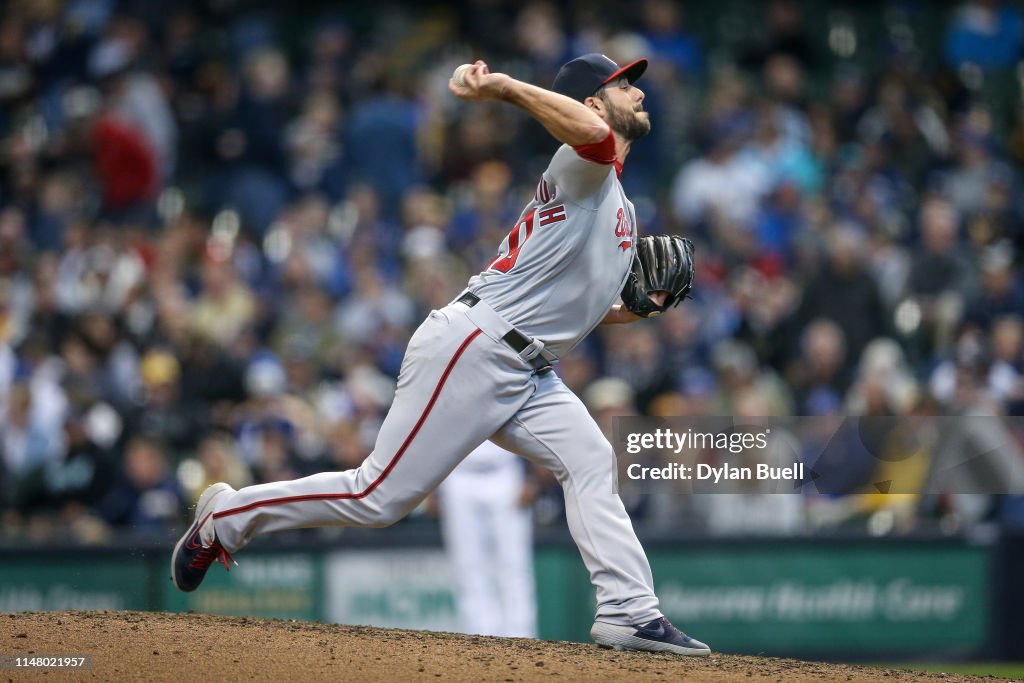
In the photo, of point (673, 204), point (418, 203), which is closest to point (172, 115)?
point (418, 203)

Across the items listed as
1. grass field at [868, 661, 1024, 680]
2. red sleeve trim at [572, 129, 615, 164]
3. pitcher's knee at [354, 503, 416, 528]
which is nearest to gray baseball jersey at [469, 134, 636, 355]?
red sleeve trim at [572, 129, 615, 164]

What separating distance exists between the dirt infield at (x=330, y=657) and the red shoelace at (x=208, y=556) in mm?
237

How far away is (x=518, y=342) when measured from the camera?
496 centimetres

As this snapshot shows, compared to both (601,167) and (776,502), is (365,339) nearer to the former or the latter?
(776,502)

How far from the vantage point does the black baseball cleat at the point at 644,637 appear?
200 inches

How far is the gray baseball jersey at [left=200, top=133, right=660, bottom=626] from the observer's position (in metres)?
4.93

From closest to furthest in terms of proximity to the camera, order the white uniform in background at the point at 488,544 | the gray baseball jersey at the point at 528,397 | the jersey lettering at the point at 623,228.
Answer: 1. the gray baseball jersey at the point at 528,397
2. the jersey lettering at the point at 623,228
3. the white uniform in background at the point at 488,544

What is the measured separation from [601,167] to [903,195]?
27.4 ft

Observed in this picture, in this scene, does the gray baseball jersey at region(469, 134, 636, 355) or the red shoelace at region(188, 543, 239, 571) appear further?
the red shoelace at region(188, 543, 239, 571)

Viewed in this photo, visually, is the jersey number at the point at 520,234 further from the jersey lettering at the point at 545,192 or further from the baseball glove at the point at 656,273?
the baseball glove at the point at 656,273

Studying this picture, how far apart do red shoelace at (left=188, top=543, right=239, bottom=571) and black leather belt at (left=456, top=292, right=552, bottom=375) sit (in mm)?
1289

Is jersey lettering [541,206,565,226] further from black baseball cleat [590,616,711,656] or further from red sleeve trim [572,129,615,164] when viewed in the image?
black baseball cleat [590,616,711,656]

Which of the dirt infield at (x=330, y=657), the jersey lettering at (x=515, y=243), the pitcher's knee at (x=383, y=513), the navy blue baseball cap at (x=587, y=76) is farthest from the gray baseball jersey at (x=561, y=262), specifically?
the dirt infield at (x=330, y=657)

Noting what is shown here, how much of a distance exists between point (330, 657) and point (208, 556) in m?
0.71
